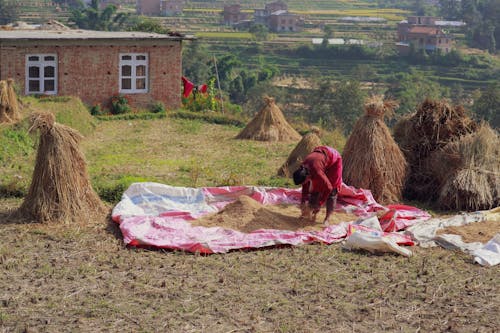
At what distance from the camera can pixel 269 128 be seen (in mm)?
18656

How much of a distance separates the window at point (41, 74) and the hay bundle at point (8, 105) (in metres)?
4.45

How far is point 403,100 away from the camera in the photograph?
4250 cm

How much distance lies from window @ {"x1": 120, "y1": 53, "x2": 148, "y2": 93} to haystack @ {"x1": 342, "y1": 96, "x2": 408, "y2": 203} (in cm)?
1249

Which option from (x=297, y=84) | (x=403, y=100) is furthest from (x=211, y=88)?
(x=297, y=84)

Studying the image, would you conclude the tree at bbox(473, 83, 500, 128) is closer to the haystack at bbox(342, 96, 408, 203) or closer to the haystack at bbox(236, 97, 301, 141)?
the haystack at bbox(236, 97, 301, 141)

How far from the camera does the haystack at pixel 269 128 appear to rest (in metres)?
18.5

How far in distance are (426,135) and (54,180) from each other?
5.75 meters

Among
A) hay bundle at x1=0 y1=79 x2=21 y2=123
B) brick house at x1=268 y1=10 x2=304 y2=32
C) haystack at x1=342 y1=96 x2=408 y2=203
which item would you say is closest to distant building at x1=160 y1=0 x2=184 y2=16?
brick house at x1=268 y1=10 x2=304 y2=32

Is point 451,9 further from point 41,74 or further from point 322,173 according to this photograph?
point 322,173

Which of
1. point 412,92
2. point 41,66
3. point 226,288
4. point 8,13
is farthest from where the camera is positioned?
point 8,13

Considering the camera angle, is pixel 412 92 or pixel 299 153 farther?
pixel 412 92

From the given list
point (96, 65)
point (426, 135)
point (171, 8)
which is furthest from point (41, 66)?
point (171, 8)

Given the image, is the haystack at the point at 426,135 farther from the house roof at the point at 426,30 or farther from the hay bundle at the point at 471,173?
the house roof at the point at 426,30

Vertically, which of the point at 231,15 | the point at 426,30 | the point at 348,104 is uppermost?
the point at 231,15
